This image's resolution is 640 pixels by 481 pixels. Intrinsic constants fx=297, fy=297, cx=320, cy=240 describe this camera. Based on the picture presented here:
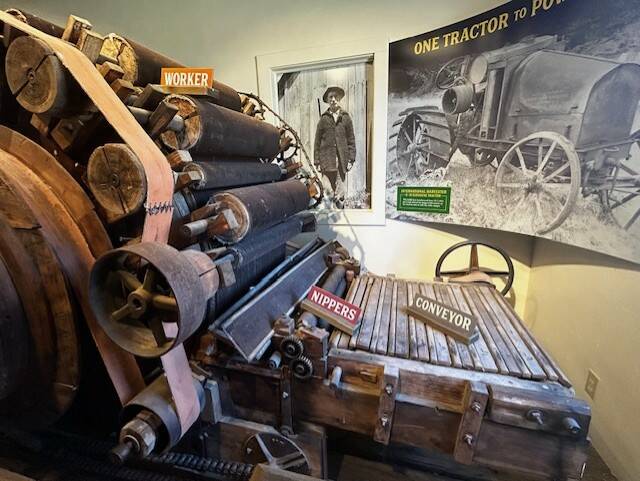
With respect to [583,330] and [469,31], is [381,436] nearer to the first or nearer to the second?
[583,330]

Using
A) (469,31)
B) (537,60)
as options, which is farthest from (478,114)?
(469,31)

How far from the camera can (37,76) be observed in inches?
27.6

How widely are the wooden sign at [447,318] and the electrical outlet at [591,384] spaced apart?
3.10 feet

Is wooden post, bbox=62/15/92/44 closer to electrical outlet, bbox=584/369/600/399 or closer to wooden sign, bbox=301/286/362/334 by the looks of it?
wooden sign, bbox=301/286/362/334

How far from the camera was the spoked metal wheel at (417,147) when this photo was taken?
1.97m

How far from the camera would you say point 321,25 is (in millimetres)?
2021

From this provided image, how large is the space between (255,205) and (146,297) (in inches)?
18.9

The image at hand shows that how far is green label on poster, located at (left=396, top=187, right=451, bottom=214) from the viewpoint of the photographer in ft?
6.63

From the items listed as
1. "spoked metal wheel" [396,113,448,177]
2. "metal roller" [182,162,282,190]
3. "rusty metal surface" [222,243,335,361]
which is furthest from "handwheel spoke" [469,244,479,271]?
"metal roller" [182,162,282,190]

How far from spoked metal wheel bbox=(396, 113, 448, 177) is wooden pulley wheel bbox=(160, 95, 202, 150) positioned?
4.86ft

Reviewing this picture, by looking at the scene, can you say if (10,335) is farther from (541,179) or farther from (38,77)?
(541,179)

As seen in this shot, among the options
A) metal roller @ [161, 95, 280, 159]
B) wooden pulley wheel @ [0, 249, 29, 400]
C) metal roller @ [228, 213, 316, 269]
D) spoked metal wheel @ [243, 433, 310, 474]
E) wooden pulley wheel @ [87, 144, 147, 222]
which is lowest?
spoked metal wheel @ [243, 433, 310, 474]

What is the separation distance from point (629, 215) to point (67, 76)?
2026 mm

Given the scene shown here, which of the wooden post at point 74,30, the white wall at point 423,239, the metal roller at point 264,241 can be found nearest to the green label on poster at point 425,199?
the white wall at point 423,239
